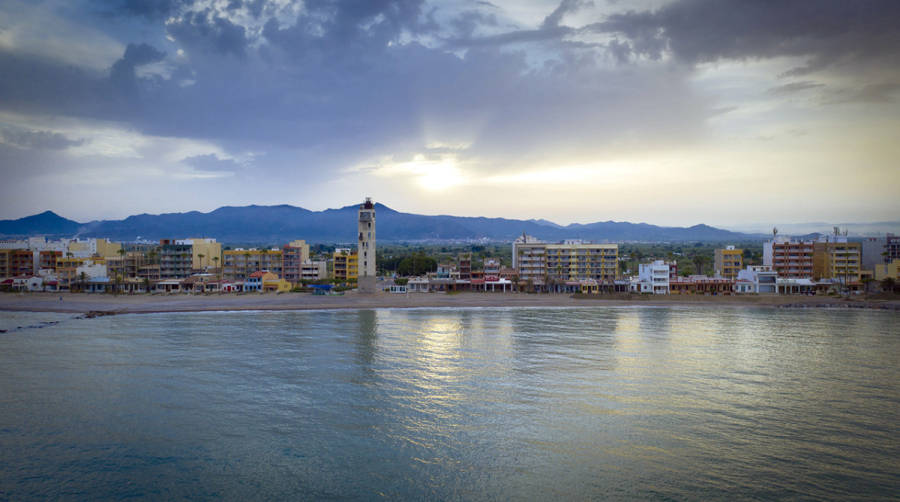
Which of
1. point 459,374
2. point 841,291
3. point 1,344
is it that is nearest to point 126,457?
point 459,374

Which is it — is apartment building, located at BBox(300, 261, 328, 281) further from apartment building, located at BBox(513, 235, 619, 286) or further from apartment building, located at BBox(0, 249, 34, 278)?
apartment building, located at BBox(0, 249, 34, 278)

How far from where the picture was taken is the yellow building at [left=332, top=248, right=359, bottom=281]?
61500 mm

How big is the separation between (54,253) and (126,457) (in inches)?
2453

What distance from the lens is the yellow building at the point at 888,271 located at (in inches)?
2080

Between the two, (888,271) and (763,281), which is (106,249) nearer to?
(763,281)

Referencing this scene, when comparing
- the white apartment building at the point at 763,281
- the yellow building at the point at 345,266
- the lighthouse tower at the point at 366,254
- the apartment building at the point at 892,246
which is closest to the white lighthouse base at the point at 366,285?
the lighthouse tower at the point at 366,254

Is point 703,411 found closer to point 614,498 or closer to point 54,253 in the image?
point 614,498

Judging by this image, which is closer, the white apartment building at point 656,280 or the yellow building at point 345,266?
the white apartment building at point 656,280

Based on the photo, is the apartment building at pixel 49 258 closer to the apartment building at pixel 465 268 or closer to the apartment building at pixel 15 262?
the apartment building at pixel 15 262

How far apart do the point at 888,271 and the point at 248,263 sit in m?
68.1

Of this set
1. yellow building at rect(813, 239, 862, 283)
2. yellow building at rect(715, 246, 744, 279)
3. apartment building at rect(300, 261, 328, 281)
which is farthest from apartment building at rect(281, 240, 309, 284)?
yellow building at rect(813, 239, 862, 283)

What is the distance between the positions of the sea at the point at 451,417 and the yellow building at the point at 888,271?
95.9 feet

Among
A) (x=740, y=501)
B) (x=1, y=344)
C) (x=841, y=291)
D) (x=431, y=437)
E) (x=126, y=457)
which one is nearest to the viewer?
(x=740, y=501)

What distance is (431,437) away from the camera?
48.3ft
